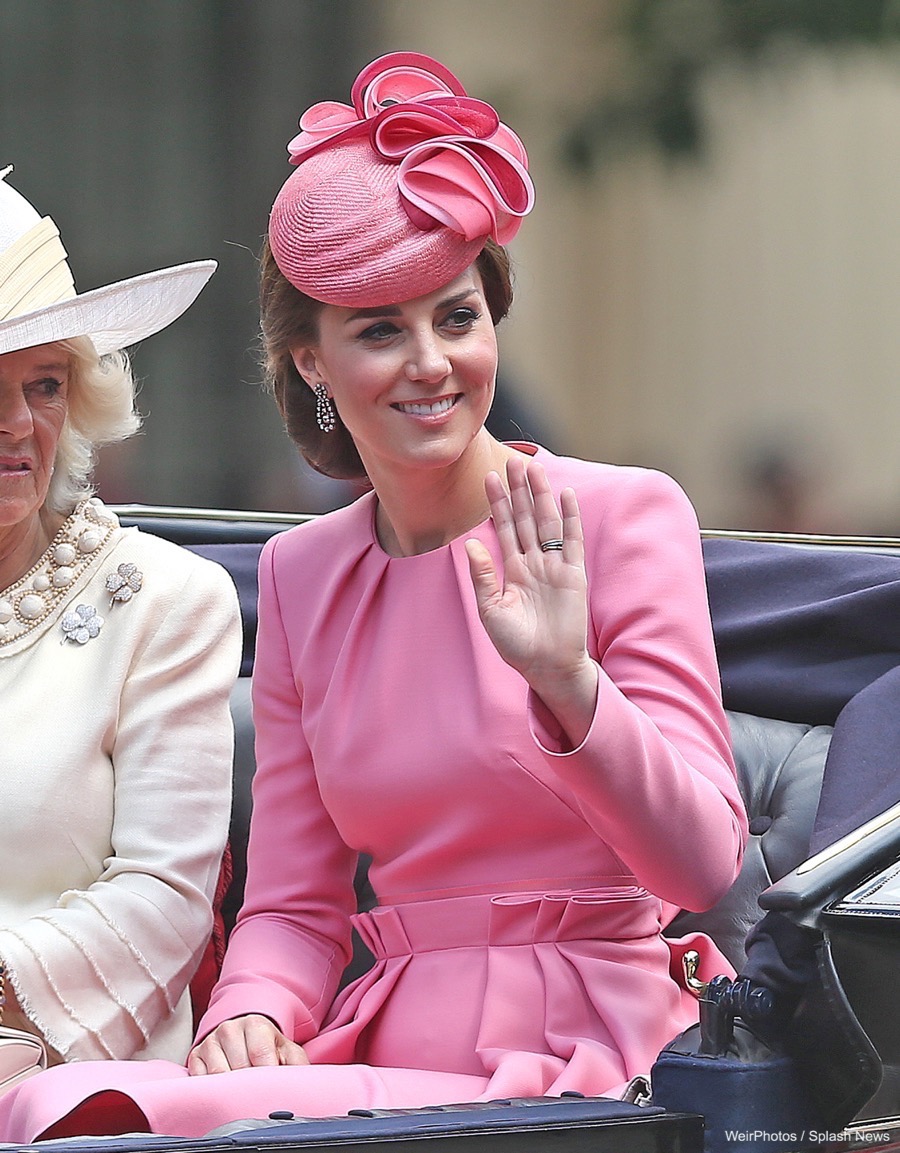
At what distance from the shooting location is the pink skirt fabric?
5.55 feet

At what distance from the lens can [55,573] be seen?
2.40 meters

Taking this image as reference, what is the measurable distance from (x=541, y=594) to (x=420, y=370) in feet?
1.08

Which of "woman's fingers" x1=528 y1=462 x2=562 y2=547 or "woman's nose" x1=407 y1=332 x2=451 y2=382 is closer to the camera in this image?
"woman's fingers" x1=528 y1=462 x2=562 y2=547

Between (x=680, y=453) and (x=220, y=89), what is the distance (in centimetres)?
160

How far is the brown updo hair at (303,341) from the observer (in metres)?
2.06

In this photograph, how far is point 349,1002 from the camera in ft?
6.68

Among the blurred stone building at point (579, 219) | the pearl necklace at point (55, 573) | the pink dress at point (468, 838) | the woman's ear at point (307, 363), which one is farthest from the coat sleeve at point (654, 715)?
the blurred stone building at point (579, 219)

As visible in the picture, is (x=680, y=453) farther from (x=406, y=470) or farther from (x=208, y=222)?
(x=406, y=470)

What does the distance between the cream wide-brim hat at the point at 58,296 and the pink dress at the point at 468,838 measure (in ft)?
1.34

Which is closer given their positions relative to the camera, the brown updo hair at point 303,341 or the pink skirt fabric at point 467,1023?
the pink skirt fabric at point 467,1023

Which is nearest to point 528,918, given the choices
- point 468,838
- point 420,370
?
point 468,838

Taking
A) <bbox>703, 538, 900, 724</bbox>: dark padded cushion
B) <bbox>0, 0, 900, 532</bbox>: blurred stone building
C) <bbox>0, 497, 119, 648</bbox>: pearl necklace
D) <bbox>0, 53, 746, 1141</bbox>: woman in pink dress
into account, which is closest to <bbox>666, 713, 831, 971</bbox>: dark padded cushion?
<bbox>703, 538, 900, 724</bbox>: dark padded cushion

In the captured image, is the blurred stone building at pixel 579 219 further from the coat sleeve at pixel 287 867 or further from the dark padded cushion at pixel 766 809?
the coat sleeve at pixel 287 867

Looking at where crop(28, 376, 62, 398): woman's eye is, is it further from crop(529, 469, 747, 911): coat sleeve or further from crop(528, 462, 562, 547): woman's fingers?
crop(528, 462, 562, 547): woman's fingers
